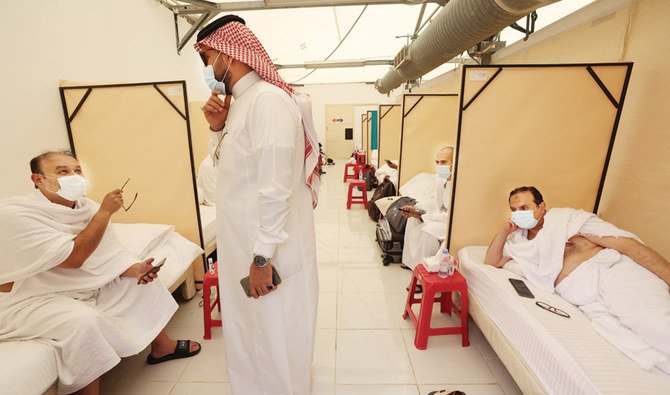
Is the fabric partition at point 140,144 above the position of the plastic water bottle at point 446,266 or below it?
above

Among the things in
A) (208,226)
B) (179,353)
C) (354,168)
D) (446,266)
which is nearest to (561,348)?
(446,266)

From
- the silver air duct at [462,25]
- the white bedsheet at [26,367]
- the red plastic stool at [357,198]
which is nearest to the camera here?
the white bedsheet at [26,367]

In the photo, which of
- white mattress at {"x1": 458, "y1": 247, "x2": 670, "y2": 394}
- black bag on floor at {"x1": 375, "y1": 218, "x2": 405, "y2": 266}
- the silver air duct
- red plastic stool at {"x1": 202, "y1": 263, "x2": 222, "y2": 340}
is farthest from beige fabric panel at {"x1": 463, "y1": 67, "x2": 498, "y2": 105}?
red plastic stool at {"x1": 202, "y1": 263, "x2": 222, "y2": 340}

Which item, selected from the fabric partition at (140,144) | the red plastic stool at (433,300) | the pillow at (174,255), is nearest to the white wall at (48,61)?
the fabric partition at (140,144)

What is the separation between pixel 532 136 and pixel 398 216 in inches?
54.7

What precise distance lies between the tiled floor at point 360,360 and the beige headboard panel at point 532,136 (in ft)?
2.63

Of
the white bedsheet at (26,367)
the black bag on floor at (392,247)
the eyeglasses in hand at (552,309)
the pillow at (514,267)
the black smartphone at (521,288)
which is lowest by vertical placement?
the black bag on floor at (392,247)

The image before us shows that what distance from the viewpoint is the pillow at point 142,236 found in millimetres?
1920

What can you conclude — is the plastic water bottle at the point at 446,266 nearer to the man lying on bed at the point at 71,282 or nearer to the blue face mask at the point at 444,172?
the blue face mask at the point at 444,172

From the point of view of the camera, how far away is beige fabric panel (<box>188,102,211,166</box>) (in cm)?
368

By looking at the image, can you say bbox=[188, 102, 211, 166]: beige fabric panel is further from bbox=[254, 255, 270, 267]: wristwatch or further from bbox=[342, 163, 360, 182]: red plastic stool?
bbox=[342, 163, 360, 182]: red plastic stool

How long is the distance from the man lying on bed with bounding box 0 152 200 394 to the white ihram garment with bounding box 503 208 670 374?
2204mm

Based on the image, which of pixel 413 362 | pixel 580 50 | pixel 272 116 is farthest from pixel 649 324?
pixel 580 50

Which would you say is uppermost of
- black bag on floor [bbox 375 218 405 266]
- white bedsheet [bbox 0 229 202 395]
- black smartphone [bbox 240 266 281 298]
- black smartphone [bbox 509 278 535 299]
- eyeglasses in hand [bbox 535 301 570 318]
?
black smartphone [bbox 240 266 281 298]
